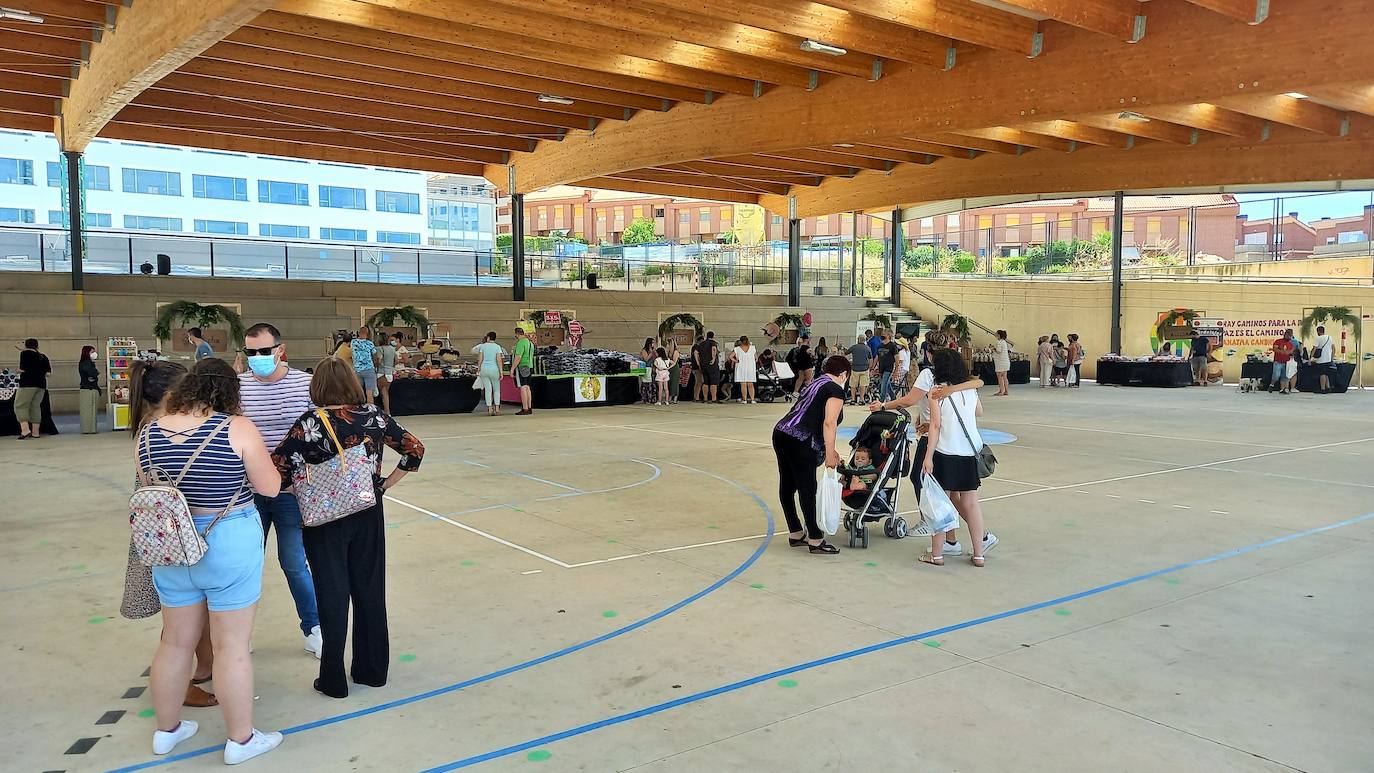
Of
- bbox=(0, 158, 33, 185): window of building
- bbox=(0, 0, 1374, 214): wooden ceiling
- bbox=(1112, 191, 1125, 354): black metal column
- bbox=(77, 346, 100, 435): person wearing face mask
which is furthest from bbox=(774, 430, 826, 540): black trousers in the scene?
bbox=(0, 158, 33, 185): window of building

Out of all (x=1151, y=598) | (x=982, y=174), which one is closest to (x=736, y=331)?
(x=982, y=174)

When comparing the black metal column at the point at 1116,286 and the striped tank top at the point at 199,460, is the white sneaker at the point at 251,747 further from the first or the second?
the black metal column at the point at 1116,286

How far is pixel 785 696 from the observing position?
3.97 metres

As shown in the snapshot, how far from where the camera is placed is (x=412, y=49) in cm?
1276

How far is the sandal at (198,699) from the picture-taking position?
387 centimetres

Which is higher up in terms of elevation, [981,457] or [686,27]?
[686,27]

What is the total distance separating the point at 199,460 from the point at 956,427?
4289 millimetres

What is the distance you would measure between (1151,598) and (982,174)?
18.3 metres

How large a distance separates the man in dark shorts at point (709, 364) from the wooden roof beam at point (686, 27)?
6.80 m

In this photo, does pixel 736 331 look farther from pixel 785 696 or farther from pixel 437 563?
pixel 785 696

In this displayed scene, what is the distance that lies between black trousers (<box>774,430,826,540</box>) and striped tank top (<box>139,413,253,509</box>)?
3662 mm

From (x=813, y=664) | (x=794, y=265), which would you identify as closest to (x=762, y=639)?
(x=813, y=664)

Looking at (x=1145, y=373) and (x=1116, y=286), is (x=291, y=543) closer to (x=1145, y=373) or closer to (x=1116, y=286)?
(x=1145, y=373)

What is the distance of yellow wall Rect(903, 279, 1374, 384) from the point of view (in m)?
25.2
